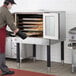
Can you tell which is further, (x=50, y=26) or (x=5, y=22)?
(x=50, y=26)

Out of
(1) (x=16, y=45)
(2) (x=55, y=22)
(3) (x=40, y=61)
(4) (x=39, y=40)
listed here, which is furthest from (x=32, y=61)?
(2) (x=55, y=22)

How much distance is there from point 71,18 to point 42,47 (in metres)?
1.22

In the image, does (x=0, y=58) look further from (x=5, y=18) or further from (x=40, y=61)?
(x=40, y=61)

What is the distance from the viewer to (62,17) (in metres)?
5.74

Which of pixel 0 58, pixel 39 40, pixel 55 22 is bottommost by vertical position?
pixel 0 58

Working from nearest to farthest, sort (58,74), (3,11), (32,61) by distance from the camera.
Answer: (3,11) < (58,74) < (32,61)

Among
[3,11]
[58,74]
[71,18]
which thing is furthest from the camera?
[71,18]

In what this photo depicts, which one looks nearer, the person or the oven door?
the person

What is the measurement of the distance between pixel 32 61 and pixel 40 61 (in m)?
0.23

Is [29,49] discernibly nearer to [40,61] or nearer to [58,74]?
[40,61]

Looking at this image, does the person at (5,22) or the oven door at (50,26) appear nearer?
the person at (5,22)

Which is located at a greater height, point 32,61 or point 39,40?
point 39,40

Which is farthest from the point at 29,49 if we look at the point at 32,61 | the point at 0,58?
the point at 0,58

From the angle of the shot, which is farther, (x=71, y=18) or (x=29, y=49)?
(x=29, y=49)
